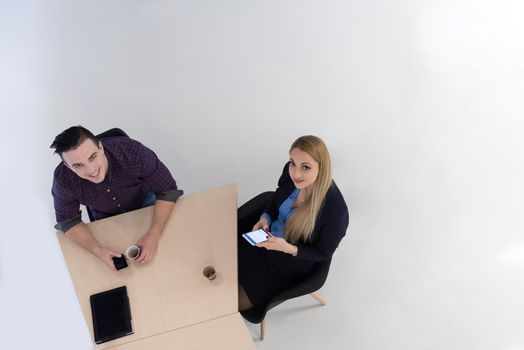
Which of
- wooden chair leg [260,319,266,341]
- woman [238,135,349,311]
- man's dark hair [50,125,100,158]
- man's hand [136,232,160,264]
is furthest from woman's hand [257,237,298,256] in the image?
man's dark hair [50,125,100,158]

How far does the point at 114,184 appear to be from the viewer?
81.5 inches

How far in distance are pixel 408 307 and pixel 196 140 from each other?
7.39 feet

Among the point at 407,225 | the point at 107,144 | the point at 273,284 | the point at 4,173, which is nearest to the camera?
the point at 107,144

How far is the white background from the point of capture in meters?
2.60

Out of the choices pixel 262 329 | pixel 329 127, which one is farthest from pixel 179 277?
pixel 329 127

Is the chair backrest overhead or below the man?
below

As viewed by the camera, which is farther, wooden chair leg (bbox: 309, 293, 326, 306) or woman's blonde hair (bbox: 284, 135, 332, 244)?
wooden chair leg (bbox: 309, 293, 326, 306)

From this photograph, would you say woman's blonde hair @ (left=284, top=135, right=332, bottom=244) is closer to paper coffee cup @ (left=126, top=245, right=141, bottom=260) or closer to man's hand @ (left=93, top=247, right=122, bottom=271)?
paper coffee cup @ (left=126, top=245, right=141, bottom=260)

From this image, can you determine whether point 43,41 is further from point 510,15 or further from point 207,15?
point 510,15

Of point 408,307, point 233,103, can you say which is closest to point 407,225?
point 408,307

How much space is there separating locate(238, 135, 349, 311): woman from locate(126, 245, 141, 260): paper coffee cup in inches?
24.9

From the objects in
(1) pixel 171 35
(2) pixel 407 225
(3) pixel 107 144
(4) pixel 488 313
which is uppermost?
(1) pixel 171 35

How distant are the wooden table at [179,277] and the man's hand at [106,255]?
0.13 feet

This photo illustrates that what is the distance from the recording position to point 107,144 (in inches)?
79.9
